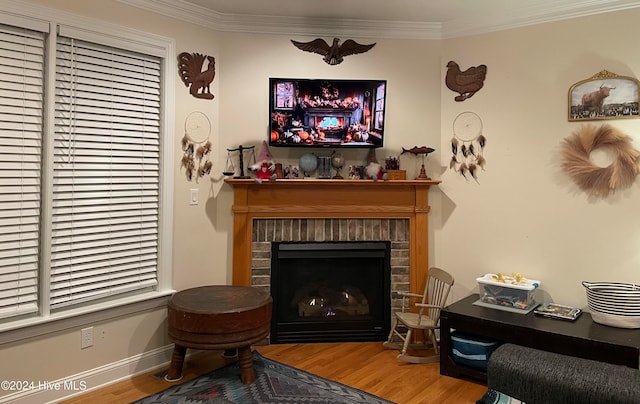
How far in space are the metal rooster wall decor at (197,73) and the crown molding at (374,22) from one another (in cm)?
26

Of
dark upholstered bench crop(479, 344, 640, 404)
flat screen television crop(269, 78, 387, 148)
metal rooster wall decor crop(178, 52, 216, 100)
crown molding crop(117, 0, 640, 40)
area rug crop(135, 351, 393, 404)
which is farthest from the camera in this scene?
flat screen television crop(269, 78, 387, 148)

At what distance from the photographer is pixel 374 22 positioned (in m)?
3.53

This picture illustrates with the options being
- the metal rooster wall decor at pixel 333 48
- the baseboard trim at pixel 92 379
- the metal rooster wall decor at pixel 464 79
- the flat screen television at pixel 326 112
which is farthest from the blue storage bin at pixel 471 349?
the metal rooster wall decor at pixel 333 48

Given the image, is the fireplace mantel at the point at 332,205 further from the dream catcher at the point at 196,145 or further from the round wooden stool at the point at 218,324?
the round wooden stool at the point at 218,324

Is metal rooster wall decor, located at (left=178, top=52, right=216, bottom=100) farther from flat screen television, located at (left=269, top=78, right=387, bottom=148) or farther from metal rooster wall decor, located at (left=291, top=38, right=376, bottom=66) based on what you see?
metal rooster wall decor, located at (left=291, top=38, right=376, bottom=66)

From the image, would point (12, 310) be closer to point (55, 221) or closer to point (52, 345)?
point (52, 345)

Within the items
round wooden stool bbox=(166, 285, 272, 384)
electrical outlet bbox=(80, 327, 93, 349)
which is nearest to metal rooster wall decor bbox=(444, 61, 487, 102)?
round wooden stool bbox=(166, 285, 272, 384)

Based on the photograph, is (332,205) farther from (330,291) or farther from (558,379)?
(558,379)

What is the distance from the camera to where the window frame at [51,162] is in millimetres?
2475

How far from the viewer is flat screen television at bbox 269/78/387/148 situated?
337cm

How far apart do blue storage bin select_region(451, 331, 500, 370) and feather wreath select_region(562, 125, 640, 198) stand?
126 centimetres

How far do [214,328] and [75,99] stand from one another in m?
1.62

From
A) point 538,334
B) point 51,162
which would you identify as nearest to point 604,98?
point 538,334

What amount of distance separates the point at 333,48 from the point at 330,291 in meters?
1.97
